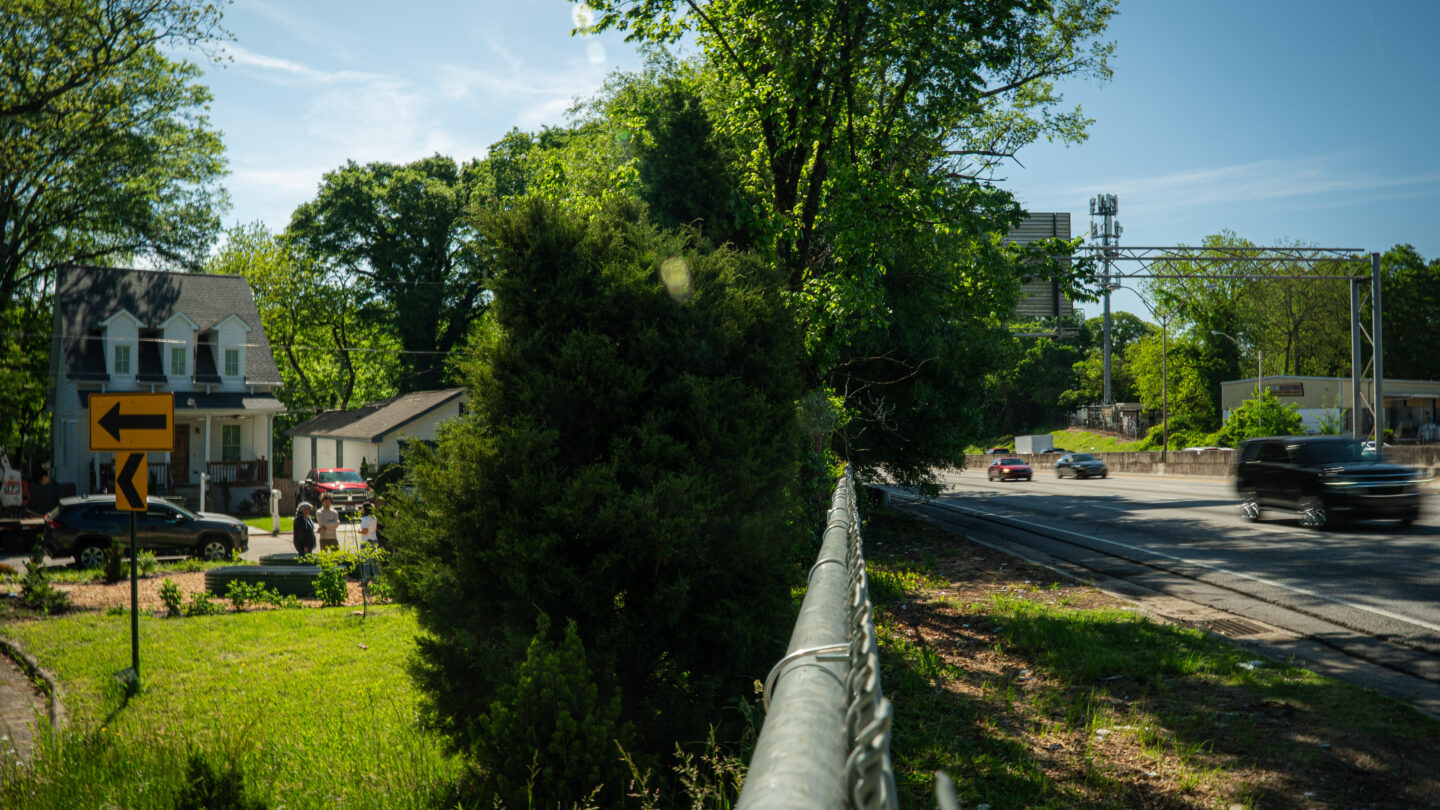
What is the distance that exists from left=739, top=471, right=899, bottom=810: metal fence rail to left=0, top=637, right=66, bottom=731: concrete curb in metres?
9.03

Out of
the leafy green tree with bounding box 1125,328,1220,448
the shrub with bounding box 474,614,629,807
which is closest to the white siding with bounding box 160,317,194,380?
the shrub with bounding box 474,614,629,807

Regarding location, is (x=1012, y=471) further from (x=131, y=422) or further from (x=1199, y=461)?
(x=131, y=422)

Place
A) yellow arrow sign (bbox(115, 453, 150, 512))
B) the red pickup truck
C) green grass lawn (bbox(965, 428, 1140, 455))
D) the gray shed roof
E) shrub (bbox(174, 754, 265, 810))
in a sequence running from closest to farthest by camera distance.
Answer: shrub (bbox(174, 754, 265, 810)), yellow arrow sign (bbox(115, 453, 150, 512)), the red pickup truck, the gray shed roof, green grass lawn (bbox(965, 428, 1140, 455))

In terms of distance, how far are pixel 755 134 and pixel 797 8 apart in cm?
252

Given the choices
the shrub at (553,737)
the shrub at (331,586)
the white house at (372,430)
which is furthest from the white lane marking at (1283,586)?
the white house at (372,430)

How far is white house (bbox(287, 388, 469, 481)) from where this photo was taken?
42281 mm

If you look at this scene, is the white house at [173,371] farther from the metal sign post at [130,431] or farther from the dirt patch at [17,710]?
the metal sign post at [130,431]

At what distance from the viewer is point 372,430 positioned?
1688 inches

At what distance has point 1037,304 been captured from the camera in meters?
23.1

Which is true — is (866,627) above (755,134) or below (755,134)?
below

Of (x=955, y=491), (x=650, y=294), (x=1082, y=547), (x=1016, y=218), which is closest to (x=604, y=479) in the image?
(x=650, y=294)

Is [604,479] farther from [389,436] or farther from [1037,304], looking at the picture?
[389,436]

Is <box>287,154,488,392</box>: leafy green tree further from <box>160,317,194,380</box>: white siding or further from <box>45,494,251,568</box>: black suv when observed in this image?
<box>45,494,251,568</box>: black suv

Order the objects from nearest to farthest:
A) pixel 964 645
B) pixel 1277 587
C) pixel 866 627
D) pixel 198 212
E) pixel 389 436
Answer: pixel 866 627 < pixel 964 645 < pixel 1277 587 < pixel 198 212 < pixel 389 436
